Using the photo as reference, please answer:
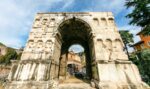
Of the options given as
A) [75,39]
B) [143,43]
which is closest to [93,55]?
[75,39]

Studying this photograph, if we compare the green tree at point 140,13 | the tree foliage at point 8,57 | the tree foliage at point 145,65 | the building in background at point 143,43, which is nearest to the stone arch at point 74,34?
the green tree at point 140,13

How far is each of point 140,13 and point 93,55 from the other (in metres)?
7.75

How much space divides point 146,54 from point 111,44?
458 inches

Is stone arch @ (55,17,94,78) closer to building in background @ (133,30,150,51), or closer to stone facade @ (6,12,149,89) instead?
stone facade @ (6,12,149,89)

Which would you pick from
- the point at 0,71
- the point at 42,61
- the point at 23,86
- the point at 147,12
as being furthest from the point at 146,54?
the point at 0,71

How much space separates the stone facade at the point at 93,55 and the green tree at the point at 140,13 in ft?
12.7

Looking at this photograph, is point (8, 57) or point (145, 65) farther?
point (8, 57)

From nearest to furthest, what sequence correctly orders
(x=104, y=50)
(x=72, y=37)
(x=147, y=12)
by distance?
(x=104, y=50)
(x=147, y=12)
(x=72, y=37)

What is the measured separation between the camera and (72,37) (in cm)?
1310

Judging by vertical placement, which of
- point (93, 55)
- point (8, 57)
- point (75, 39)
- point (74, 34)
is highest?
point (8, 57)

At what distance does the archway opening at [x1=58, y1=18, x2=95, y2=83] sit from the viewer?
988 cm

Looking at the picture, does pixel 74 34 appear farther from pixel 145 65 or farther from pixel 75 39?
pixel 145 65

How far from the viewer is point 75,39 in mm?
13602

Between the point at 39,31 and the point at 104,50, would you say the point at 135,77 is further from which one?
the point at 39,31
